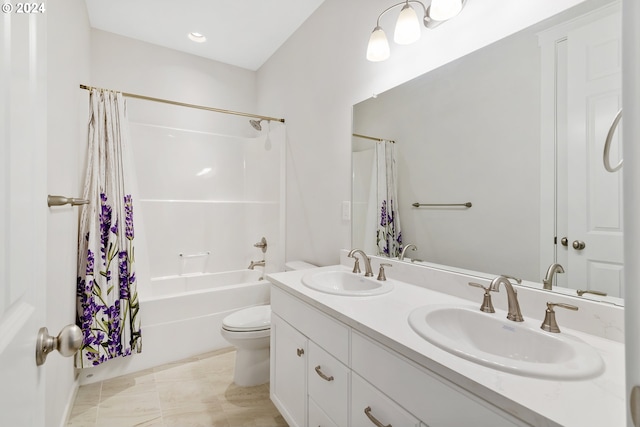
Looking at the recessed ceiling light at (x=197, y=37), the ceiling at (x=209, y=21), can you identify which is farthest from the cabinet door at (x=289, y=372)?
the recessed ceiling light at (x=197, y=37)

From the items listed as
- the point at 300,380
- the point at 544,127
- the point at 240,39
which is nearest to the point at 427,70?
the point at 544,127

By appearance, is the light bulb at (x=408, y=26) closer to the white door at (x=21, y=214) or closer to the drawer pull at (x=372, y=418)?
the white door at (x=21, y=214)

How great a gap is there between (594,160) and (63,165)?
7.50 feet

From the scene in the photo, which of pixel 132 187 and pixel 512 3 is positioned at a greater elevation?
pixel 512 3

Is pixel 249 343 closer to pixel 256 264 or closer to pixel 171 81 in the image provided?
pixel 256 264

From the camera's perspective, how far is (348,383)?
3.56ft

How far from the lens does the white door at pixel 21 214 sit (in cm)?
44

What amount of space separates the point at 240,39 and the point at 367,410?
2987 mm

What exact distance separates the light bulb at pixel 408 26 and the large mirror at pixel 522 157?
188 millimetres

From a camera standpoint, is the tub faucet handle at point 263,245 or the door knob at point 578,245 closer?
the door knob at point 578,245

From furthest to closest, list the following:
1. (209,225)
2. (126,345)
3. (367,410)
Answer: (209,225) → (126,345) → (367,410)

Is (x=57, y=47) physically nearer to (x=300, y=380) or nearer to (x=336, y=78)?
(x=336, y=78)

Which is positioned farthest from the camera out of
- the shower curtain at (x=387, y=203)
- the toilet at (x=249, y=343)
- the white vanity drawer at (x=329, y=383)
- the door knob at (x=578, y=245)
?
the toilet at (x=249, y=343)

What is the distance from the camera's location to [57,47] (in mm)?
1455
